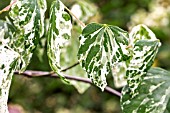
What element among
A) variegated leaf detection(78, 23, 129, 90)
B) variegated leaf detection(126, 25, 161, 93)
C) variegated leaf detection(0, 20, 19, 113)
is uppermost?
variegated leaf detection(0, 20, 19, 113)

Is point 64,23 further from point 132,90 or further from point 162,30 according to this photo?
point 162,30

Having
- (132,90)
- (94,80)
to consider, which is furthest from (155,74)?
(94,80)

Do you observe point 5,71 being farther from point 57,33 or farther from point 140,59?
point 140,59

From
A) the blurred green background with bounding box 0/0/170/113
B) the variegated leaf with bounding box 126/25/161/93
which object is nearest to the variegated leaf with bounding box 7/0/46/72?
the variegated leaf with bounding box 126/25/161/93

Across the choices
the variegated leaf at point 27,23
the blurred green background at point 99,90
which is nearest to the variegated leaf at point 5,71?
the variegated leaf at point 27,23

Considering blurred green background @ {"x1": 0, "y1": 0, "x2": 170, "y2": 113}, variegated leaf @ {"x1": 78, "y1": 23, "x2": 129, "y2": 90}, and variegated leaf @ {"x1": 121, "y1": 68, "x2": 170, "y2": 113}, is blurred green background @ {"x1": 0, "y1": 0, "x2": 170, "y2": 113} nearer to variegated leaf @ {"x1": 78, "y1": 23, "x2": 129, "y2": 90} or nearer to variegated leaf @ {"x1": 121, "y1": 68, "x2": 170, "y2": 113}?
variegated leaf @ {"x1": 121, "y1": 68, "x2": 170, "y2": 113}

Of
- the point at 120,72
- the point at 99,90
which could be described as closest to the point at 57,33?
the point at 120,72
